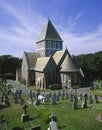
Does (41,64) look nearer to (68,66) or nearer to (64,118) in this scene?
(68,66)

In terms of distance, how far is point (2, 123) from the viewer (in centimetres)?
1956

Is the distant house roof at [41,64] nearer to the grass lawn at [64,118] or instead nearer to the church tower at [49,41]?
the church tower at [49,41]

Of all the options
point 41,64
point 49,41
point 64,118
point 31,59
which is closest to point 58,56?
point 41,64

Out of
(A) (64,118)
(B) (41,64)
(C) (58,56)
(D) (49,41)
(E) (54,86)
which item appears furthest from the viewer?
(D) (49,41)

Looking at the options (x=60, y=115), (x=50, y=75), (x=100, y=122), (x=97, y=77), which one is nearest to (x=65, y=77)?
(x=50, y=75)

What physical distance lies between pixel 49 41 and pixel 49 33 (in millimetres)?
2473

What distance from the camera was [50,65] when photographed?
4672cm

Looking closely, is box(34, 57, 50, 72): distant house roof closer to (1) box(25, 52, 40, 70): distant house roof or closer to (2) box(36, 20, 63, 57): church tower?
(1) box(25, 52, 40, 70): distant house roof

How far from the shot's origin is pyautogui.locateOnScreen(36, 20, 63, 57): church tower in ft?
182

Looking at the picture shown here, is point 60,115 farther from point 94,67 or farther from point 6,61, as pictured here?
point 6,61

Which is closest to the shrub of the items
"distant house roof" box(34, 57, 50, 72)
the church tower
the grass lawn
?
"distant house roof" box(34, 57, 50, 72)

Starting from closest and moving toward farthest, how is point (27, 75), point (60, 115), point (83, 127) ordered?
point (83, 127) → point (60, 115) → point (27, 75)

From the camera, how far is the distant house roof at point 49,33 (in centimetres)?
A: 5588

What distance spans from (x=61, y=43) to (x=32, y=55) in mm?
9554
